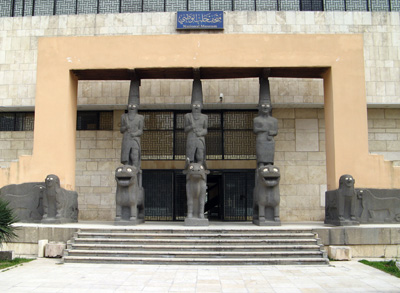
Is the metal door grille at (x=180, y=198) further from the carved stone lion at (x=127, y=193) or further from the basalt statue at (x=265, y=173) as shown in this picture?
the basalt statue at (x=265, y=173)

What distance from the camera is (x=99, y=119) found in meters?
17.0

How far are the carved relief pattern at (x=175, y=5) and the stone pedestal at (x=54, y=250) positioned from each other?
407 inches

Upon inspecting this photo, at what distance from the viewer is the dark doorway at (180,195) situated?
1628 centimetres

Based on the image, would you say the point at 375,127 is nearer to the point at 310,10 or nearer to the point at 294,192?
the point at 294,192

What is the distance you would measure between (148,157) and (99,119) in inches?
101

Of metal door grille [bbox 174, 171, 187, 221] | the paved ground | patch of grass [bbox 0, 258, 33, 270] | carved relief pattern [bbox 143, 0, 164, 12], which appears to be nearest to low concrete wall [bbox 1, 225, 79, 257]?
patch of grass [bbox 0, 258, 33, 270]

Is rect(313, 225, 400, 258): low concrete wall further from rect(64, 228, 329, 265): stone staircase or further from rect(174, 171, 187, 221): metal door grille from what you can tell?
rect(174, 171, 187, 221): metal door grille

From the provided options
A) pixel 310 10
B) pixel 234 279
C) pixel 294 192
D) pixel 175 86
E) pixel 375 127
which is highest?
pixel 310 10

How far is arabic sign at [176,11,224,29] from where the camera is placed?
54.1 feet

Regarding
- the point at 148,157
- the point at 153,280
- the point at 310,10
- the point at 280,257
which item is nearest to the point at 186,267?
the point at 153,280

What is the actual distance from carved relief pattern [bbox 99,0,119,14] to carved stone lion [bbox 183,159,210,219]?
8222 millimetres

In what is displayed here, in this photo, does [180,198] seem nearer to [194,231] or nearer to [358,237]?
[194,231]

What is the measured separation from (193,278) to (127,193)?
189 inches

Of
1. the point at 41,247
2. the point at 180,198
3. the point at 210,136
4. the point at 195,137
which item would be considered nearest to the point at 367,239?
the point at 195,137
